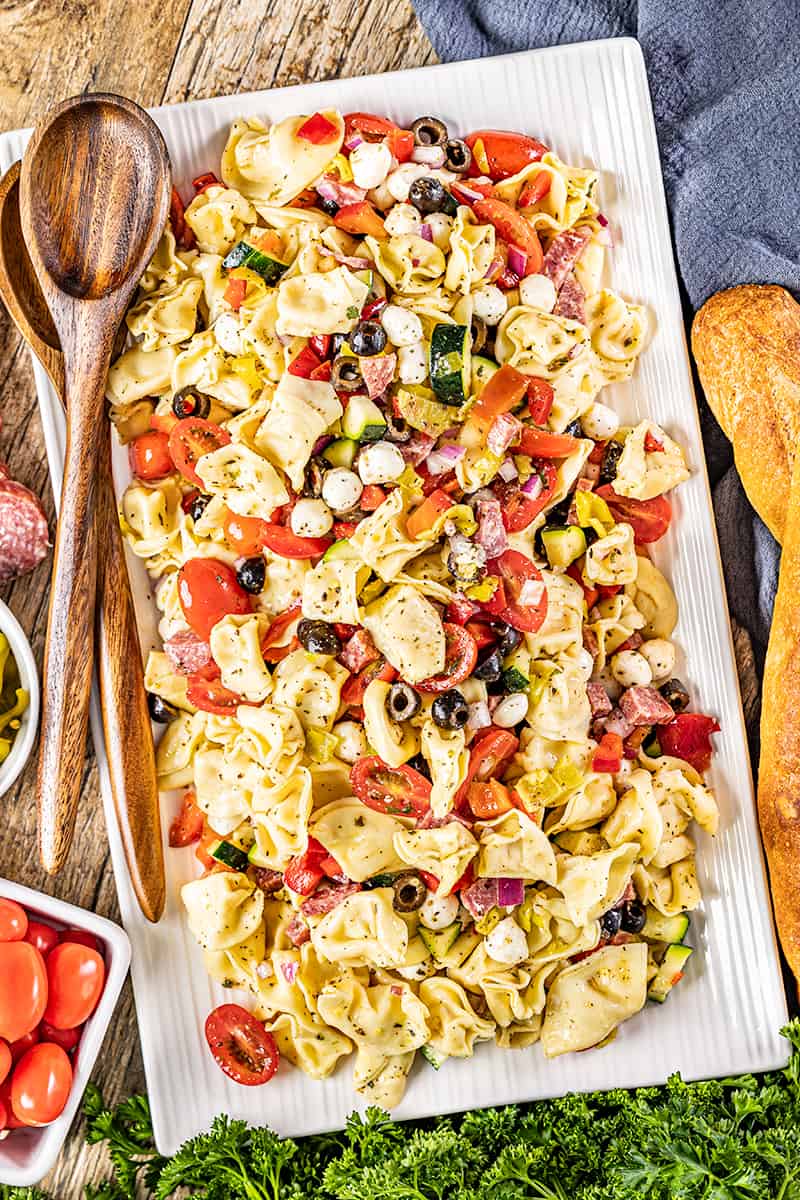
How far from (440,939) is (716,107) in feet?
8.98

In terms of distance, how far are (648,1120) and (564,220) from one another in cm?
266

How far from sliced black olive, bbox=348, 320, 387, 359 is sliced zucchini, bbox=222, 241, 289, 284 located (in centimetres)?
33

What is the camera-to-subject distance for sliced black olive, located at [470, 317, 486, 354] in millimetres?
3709

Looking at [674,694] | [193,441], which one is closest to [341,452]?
[193,441]

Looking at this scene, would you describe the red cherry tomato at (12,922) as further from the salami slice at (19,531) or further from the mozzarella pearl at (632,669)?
the mozzarella pearl at (632,669)

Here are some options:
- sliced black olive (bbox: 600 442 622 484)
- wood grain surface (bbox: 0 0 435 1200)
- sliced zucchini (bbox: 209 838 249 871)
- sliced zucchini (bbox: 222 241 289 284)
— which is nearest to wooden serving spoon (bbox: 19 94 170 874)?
sliced zucchini (bbox: 222 241 289 284)

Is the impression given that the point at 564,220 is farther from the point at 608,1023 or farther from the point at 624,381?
the point at 608,1023

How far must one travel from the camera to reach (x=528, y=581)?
3609 mm

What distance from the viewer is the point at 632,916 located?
12.4ft

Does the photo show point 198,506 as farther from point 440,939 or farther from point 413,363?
point 440,939

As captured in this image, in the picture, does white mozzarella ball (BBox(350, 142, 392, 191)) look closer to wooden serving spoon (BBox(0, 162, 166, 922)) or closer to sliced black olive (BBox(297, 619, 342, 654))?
wooden serving spoon (BBox(0, 162, 166, 922))

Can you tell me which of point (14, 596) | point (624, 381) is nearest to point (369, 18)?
point (624, 381)

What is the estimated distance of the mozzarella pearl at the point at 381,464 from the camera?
351 cm

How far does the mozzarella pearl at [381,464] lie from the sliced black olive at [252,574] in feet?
1.36
